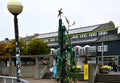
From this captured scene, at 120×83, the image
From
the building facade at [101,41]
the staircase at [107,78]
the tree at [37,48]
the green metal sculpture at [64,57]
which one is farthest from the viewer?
the building facade at [101,41]

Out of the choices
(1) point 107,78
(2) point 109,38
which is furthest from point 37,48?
(1) point 107,78

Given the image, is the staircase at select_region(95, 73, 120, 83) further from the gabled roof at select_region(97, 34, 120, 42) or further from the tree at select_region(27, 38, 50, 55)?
the gabled roof at select_region(97, 34, 120, 42)

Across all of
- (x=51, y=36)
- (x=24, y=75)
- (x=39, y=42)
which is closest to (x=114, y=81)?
(x=24, y=75)

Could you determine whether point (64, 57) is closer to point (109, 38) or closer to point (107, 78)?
point (107, 78)

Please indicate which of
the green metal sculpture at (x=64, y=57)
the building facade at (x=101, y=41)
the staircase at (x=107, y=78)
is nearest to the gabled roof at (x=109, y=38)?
the building facade at (x=101, y=41)

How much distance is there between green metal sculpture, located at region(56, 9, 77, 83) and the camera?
11289 mm

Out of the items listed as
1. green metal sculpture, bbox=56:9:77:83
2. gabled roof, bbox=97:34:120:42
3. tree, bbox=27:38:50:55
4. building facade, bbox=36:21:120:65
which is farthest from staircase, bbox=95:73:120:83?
gabled roof, bbox=97:34:120:42

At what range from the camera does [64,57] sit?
36.9ft

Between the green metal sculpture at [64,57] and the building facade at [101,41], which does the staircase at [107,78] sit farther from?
the building facade at [101,41]

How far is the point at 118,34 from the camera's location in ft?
266

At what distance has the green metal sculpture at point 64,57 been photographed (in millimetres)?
11289

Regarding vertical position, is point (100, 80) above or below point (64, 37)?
below

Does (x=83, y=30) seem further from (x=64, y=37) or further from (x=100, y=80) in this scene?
(x=64, y=37)

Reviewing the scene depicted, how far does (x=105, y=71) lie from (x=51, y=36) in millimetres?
66415
